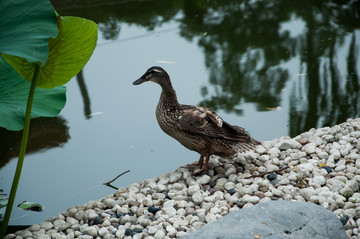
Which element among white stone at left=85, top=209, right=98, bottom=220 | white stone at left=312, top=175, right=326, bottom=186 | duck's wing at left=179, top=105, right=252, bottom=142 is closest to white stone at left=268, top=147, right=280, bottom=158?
duck's wing at left=179, top=105, right=252, bottom=142

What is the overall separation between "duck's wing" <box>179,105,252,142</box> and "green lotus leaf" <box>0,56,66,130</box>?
812 mm

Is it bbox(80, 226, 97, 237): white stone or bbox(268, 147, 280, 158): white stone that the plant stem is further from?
bbox(268, 147, 280, 158): white stone

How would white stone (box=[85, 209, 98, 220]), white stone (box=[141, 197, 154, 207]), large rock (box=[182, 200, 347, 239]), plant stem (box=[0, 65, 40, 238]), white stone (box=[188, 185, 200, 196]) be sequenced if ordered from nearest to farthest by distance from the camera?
large rock (box=[182, 200, 347, 239]), plant stem (box=[0, 65, 40, 238]), white stone (box=[85, 209, 98, 220]), white stone (box=[141, 197, 154, 207]), white stone (box=[188, 185, 200, 196])

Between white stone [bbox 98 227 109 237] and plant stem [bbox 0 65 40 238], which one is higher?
plant stem [bbox 0 65 40 238]

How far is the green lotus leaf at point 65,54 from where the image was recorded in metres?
2.56

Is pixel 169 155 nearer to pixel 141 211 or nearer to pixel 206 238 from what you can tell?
pixel 141 211

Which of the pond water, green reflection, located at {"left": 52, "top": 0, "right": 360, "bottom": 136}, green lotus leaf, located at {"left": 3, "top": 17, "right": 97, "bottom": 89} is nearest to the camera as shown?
green lotus leaf, located at {"left": 3, "top": 17, "right": 97, "bottom": 89}

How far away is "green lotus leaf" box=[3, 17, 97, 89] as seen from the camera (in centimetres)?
256

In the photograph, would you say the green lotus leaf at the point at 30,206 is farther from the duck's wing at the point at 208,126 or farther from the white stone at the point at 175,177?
the duck's wing at the point at 208,126

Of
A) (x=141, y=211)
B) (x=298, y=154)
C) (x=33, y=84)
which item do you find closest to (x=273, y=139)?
(x=298, y=154)

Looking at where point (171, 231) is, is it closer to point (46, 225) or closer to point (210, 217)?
point (210, 217)

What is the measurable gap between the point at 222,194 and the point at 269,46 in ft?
10.2

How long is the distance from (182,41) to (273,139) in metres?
2.40

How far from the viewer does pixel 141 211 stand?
2832 mm
